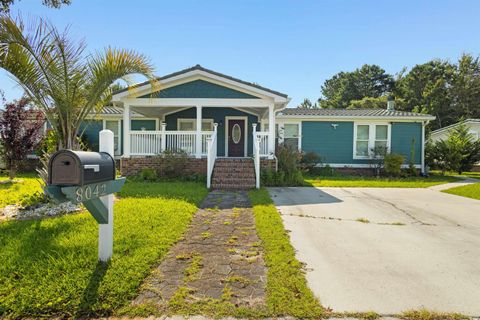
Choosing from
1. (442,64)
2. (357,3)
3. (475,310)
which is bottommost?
(475,310)

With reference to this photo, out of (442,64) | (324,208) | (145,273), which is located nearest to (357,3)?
(324,208)

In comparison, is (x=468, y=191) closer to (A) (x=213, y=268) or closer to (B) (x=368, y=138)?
(B) (x=368, y=138)

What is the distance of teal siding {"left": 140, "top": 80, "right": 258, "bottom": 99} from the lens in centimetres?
1153

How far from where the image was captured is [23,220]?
522 centimetres

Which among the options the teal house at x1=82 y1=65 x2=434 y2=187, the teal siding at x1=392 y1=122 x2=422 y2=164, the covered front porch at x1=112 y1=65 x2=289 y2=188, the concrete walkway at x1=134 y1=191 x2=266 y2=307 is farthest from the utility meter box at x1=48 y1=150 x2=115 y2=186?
the teal siding at x1=392 y1=122 x2=422 y2=164

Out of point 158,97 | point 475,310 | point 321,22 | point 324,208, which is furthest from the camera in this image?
→ point 321,22

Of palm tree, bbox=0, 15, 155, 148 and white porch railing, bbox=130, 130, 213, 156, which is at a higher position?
palm tree, bbox=0, 15, 155, 148

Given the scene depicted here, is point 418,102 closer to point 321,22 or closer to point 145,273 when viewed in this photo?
point 321,22

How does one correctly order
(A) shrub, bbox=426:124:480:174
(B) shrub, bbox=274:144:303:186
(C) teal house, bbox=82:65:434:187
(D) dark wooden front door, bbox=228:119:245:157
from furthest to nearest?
(A) shrub, bbox=426:124:480:174, (D) dark wooden front door, bbox=228:119:245:157, (C) teal house, bbox=82:65:434:187, (B) shrub, bbox=274:144:303:186

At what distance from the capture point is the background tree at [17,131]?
35.1 feet

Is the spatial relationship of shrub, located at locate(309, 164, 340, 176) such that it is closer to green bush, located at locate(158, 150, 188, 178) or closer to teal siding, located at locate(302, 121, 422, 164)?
teal siding, located at locate(302, 121, 422, 164)

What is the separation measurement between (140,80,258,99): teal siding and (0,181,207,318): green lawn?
6.80 meters

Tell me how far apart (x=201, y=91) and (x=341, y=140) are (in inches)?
323

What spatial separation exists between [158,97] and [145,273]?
30.8 ft
